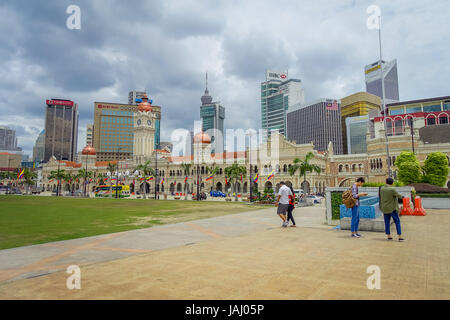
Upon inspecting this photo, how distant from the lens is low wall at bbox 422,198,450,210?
23.1 meters

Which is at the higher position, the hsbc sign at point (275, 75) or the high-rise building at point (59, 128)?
the hsbc sign at point (275, 75)

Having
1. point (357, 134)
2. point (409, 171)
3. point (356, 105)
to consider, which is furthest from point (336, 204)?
point (356, 105)

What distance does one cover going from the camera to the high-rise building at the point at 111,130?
163 metres

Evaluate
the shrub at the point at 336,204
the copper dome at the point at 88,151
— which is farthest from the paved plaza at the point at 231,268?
the copper dome at the point at 88,151

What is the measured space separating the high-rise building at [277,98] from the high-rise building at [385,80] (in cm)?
5012

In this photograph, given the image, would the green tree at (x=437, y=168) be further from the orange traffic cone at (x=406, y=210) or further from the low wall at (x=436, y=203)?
the orange traffic cone at (x=406, y=210)

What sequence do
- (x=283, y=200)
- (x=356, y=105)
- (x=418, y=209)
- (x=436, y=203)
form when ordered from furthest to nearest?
(x=356, y=105), (x=436, y=203), (x=418, y=209), (x=283, y=200)

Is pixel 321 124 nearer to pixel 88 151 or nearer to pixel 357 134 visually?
pixel 357 134

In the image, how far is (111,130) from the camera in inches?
6545

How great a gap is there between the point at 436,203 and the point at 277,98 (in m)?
158

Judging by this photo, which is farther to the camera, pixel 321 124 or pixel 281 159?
pixel 321 124

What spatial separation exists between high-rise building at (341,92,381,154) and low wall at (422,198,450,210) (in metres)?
128

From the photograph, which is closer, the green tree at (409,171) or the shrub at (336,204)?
the shrub at (336,204)
